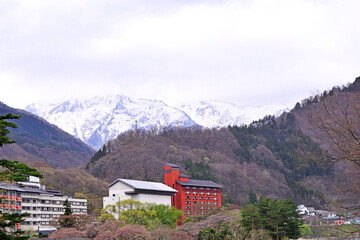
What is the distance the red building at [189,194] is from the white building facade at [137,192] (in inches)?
314

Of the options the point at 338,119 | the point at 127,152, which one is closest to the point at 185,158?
the point at 127,152

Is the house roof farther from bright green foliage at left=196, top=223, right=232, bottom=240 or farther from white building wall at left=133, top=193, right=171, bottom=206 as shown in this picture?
bright green foliage at left=196, top=223, right=232, bottom=240

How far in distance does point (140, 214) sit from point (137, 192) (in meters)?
15.3

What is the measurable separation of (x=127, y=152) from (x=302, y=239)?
7937cm

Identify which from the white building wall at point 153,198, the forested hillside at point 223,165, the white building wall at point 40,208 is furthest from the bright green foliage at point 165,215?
the forested hillside at point 223,165

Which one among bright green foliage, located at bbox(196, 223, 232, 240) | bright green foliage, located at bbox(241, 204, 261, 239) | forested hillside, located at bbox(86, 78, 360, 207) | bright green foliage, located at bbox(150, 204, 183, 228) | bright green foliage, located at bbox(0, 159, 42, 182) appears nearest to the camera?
bright green foliage, located at bbox(0, 159, 42, 182)

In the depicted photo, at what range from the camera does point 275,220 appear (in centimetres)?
6456

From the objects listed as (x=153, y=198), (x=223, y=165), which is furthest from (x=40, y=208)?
(x=223, y=165)

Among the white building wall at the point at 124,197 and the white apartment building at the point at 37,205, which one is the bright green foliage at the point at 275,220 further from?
the white apartment building at the point at 37,205

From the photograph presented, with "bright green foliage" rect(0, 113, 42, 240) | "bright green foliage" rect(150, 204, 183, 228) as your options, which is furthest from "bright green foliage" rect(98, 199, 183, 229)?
"bright green foliage" rect(0, 113, 42, 240)

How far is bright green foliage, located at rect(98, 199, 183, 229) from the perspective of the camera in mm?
70250

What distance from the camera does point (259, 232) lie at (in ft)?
206

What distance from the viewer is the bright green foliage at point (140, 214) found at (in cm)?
7025

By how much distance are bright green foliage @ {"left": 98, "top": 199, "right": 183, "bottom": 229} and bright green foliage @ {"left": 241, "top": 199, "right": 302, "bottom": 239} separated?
527 inches
